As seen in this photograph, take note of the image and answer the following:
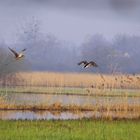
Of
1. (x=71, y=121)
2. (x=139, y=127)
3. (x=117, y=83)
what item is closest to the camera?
(x=139, y=127)

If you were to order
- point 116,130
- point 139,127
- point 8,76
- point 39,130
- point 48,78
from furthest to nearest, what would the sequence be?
point 8,76 < point 48,78 < point 139,127 < point 116,130 < point 39,130

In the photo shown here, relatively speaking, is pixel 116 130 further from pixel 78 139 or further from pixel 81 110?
pixel 81 110

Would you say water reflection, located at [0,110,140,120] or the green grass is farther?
water reflection, located at [0,110,140,120]

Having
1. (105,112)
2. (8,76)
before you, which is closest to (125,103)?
(105,112)

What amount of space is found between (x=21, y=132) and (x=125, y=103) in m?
10.2

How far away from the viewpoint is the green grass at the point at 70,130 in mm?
14336

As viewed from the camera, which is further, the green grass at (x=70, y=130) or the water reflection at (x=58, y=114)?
the water reflection at (x=58, y=114)

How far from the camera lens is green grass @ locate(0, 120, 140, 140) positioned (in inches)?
564

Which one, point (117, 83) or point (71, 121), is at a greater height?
point (117, 83)

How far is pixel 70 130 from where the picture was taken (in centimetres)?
1609

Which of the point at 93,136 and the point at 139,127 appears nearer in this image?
the point at 93,136

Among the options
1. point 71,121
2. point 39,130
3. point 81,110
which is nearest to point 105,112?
point 81,110

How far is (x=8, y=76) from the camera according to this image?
53625mm

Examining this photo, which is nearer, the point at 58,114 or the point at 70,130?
the point at 70,130
